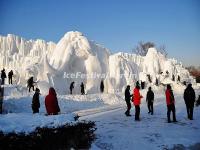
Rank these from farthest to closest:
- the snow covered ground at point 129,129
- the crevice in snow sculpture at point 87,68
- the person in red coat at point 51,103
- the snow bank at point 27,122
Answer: the crevice in snow sculpture at point 87,68
the person in red coat at point 51,103
the snow covered ground at point 129,129
the snow bank at point 27,122

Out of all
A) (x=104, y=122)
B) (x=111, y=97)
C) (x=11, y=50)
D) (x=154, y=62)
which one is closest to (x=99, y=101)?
(x=111, y=97)

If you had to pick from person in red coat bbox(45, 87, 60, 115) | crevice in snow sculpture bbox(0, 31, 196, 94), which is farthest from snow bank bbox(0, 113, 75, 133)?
crevice in snow sculpture bbox(0, 31, 196, 94)

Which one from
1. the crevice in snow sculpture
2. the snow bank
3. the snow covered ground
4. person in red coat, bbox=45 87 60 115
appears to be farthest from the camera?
the crevice in snow sculpture

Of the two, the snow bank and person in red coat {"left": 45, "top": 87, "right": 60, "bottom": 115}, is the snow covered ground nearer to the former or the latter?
the snow bank

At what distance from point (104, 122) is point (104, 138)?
142 inches

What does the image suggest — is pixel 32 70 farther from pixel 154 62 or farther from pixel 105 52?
pixel 154 62

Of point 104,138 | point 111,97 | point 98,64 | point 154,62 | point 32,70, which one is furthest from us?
point 154,62

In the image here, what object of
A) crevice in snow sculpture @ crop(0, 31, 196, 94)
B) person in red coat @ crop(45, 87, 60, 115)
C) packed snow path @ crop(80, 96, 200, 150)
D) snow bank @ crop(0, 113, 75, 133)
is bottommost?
packed snow path @ crop(80, 96, 200, 150)

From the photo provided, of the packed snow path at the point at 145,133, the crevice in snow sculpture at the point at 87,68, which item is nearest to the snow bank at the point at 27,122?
the packed snow path at the point at 145,133

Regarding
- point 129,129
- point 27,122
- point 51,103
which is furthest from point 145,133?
point 27,122

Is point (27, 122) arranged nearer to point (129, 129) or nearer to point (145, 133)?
point (145, 133)

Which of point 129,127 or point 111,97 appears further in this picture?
point 111,97

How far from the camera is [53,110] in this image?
14586 mm

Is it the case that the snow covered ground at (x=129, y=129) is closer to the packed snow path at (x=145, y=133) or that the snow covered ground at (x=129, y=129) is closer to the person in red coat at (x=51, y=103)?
the packed snow path at (x=145, y=133)
